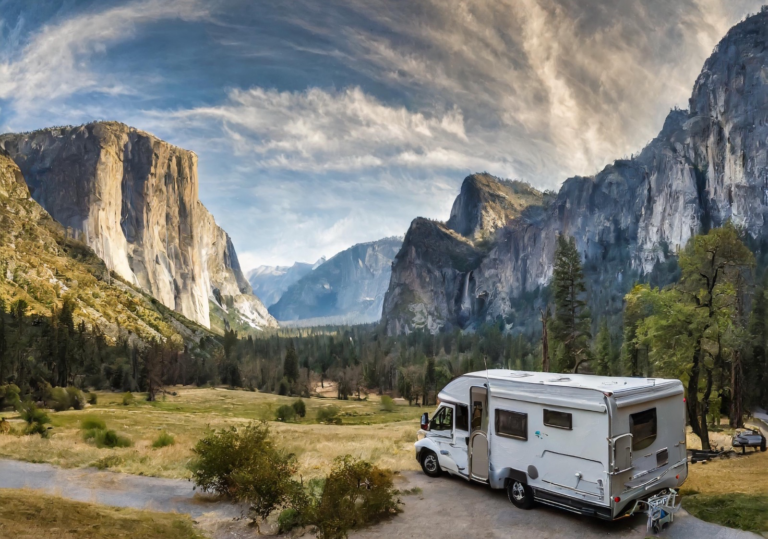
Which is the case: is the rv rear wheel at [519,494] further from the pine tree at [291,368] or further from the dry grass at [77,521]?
the pine tree at [291,368]

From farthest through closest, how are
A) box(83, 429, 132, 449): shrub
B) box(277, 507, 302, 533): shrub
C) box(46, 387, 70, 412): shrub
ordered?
box(46, 387, 70, 412): shrub, box(83, 429, 132, 449): shrub, box(277, 507, 302, 533): shrub

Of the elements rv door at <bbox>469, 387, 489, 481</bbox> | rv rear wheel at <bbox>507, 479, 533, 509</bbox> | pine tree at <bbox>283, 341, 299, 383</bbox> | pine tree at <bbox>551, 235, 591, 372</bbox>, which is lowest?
pine tree at <bbox>283, 341, 299, 383</bbox>

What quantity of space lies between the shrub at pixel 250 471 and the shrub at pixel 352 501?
50.5 inches

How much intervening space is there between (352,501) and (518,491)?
5293 millimetres

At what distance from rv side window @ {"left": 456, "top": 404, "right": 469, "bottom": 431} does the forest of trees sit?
14.6m

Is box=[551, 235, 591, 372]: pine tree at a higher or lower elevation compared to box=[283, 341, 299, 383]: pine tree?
higher

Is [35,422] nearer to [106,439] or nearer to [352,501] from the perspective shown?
[106,439]

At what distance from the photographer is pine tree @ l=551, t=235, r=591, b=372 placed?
149 feet

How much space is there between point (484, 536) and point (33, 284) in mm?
152650

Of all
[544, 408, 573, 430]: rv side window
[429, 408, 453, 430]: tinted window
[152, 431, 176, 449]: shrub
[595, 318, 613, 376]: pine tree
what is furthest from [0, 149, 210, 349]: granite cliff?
[544, 408, 573, 430]: rv side window

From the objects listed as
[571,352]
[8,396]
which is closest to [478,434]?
[571,352]

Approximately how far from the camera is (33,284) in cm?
13088

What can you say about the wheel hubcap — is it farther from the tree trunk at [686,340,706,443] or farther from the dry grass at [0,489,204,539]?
the tree trunk at [686,340,706,443]

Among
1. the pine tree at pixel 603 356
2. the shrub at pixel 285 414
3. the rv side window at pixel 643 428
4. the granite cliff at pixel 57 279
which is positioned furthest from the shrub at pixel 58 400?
the rv side window at pixel 643 428
